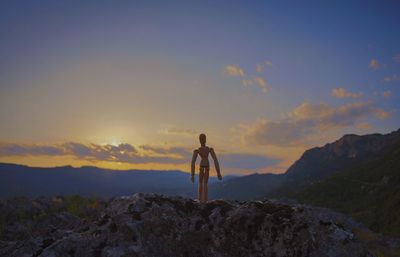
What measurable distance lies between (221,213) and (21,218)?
49.1 meters

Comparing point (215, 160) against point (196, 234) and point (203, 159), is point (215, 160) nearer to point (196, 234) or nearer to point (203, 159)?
point (203, 159)

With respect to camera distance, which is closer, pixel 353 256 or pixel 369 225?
pixel 353 256

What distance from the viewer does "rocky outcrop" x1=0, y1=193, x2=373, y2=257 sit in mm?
12938

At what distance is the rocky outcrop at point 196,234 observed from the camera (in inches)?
509

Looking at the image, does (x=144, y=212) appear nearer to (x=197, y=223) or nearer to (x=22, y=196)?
(x=197, y=223)

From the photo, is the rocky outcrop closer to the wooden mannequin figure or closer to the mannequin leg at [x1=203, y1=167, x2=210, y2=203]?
the mannequin leg at [x1=203, y1=167, x2=210, y2=203]

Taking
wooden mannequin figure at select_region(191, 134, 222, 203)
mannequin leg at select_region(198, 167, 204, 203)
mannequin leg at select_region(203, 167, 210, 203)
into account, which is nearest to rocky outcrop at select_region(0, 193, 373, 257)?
mannequin leg at select_region(203, 167, 210, 203)

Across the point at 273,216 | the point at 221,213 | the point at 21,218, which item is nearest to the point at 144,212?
the point at 221,213

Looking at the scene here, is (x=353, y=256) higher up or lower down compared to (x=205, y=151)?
lower down

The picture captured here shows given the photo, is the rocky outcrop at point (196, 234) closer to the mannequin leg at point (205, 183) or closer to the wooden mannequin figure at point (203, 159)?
the mannequin leg at point (205, 183)

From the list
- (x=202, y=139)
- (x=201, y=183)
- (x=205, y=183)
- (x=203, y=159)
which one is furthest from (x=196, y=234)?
(x=202, y=139)

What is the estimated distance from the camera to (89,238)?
13367 mm

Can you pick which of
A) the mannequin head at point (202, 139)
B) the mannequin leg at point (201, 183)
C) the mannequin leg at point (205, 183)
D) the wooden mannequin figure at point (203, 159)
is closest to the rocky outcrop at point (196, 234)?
the mannequin leg at point (205, 183)

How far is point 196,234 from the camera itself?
1384 centimetres
